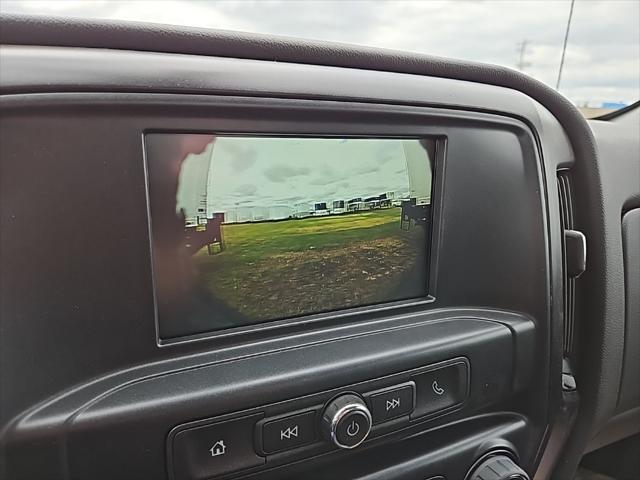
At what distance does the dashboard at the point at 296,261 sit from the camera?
630 mm

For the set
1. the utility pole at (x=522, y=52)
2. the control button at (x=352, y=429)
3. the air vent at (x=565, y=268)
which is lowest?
the control button at (x=352, y=429)

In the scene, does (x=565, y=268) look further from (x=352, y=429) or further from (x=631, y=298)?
(x=352, y=429)

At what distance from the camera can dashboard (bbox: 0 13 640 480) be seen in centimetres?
63

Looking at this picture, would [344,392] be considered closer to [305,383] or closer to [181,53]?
[305,383]

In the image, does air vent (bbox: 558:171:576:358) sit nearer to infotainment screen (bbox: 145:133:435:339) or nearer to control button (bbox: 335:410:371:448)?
infotainment screen (bbox: 145:133:435:339)

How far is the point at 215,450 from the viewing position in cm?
74

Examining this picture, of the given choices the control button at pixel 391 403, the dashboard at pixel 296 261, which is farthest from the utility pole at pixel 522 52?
the control button at pixel 391 403

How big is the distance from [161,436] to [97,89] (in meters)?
0.40

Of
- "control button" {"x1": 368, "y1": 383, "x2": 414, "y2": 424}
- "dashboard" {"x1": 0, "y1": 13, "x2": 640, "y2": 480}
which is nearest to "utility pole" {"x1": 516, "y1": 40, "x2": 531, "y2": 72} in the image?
"dashboard" {"x1": 0, "y1": 13, "x2": 640, "y2": 480}

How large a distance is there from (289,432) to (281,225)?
10.7 inches

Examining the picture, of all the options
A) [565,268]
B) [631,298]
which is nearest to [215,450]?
[565,268]

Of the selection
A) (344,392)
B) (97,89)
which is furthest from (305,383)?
(97,89)

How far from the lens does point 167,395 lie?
2.30 ft

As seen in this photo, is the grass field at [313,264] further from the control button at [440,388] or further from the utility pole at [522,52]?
the utility pole at [522,52]
